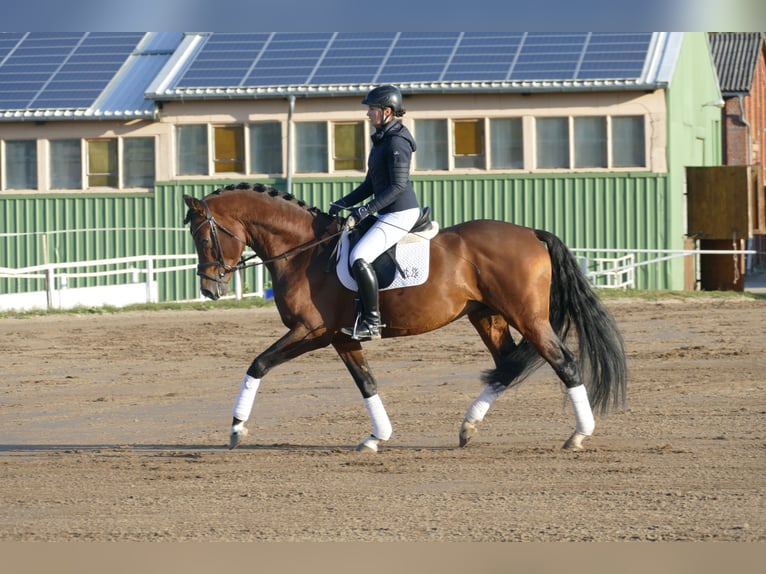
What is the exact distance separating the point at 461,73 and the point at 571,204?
3.88 m

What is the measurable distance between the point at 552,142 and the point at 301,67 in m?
6.21

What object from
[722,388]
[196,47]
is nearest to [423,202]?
[196,47]

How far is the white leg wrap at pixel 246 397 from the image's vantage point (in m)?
9.27

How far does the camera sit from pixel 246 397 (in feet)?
30.6

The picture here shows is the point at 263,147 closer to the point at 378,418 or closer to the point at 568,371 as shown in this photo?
the point at 378,418

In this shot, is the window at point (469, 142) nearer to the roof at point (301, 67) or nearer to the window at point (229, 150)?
the roof at point (301, 67)

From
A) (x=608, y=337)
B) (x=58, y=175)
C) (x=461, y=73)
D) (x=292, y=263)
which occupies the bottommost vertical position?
(x=608, y=337)

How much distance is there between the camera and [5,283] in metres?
31.2

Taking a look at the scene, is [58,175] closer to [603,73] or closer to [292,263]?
[603,73]

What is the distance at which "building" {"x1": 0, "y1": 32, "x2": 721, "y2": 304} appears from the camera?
29.2 metres

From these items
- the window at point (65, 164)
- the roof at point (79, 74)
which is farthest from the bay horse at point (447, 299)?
the window at point (65, 164)

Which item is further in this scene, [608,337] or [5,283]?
[5,283]

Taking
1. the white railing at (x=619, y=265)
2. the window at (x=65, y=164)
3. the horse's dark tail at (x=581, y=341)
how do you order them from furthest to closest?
the window at (x=65, y=164) → the white railing at (x=619, y=265) → the horse's dark tail at (x=581, y=341)

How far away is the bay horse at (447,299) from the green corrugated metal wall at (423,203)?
19093 mm
